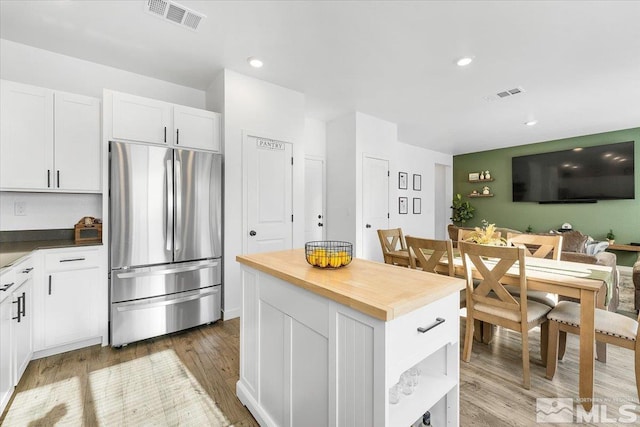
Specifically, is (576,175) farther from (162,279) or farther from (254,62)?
(162,279)

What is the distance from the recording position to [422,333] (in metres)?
1.06

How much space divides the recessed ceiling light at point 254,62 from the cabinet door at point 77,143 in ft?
4.99

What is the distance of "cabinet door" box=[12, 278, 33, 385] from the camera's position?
5.90 feet

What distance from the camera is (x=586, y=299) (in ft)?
5.74

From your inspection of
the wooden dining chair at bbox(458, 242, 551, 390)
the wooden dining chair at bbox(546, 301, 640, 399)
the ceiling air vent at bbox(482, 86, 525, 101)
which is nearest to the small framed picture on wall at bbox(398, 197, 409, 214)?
the ceiling air vent at bbox(482, 86, 525, 101)

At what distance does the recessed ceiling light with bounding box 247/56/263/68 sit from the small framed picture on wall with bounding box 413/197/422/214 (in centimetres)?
500

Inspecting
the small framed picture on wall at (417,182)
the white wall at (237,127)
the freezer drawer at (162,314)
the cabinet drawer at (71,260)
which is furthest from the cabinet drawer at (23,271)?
the small framed picture on wall at (417,182)

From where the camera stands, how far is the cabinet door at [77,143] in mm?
2482

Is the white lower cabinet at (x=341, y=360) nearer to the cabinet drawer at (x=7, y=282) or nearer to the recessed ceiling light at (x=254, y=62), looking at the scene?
the cabinet drawer at (x=7, y=282)

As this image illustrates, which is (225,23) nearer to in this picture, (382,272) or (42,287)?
(382,272)

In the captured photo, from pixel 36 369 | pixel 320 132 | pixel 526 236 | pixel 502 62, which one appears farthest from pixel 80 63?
pixel 526 236

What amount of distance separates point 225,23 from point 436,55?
81.3 inches

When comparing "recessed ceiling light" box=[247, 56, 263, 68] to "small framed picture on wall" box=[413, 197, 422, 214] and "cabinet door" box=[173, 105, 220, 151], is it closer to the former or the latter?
"cabinet door" box=[173, 105, 220, 151]

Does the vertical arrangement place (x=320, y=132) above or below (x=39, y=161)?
above
